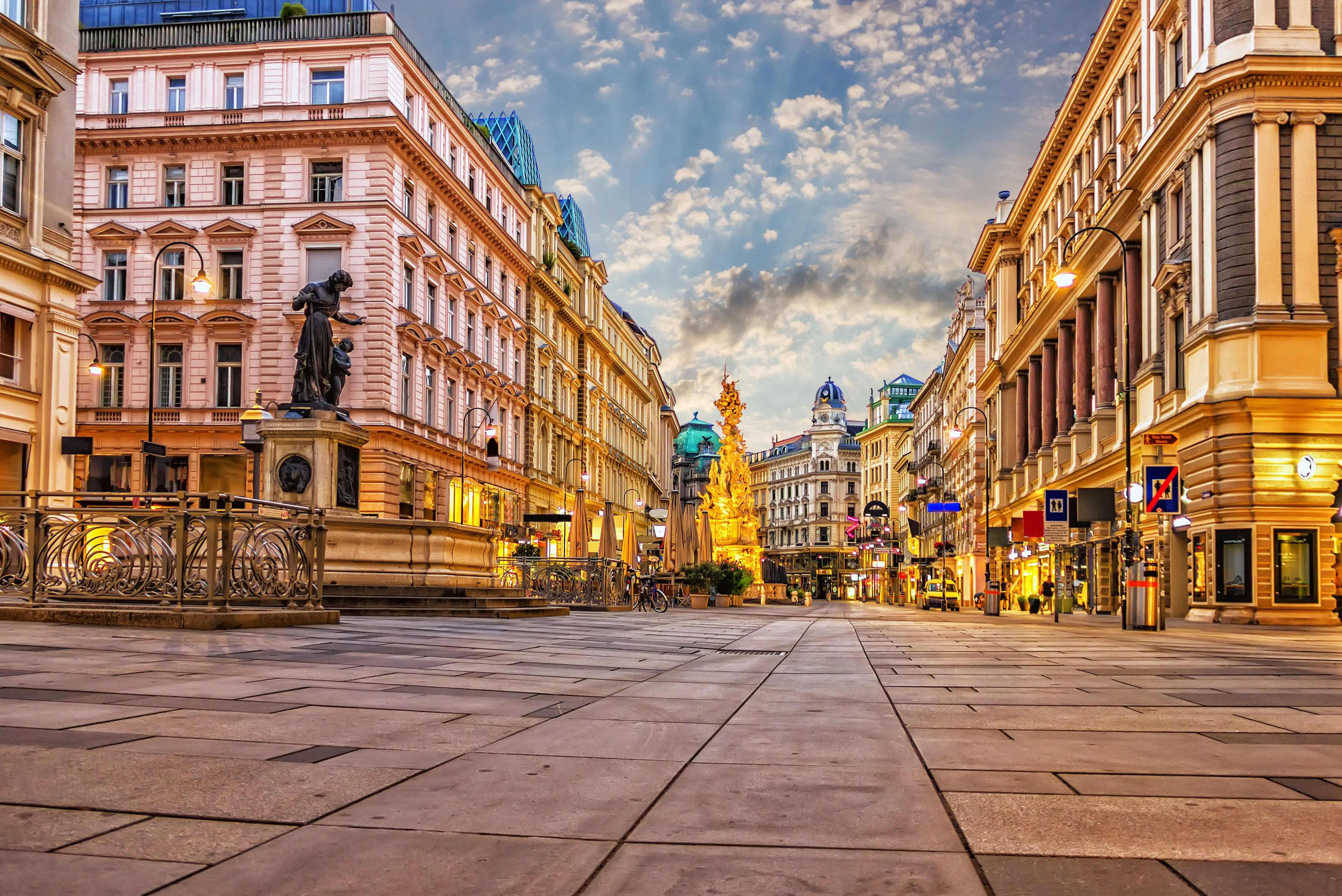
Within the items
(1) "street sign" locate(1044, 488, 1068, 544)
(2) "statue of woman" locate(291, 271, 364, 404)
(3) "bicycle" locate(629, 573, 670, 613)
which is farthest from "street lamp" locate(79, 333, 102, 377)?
(1) "street sign" locate(1044, 488, 1068, 544)

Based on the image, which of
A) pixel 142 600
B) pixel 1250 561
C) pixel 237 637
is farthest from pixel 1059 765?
pixel 1250 561

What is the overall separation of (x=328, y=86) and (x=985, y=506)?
49.7 metres

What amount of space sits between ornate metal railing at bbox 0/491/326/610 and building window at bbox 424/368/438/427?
35914mm

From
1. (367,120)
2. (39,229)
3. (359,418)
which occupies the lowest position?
(359,418)

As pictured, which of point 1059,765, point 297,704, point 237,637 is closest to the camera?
→ point 1059,765

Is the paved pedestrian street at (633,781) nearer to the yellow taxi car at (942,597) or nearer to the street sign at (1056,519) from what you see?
the street sign at (1056,519)

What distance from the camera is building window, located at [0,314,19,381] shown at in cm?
2938

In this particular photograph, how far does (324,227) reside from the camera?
46406 mm

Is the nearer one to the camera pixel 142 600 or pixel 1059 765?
pixel 1059 765

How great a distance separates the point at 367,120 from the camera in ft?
150

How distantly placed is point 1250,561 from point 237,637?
27806 mm

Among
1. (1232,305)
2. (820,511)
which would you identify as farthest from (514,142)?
(820,511)

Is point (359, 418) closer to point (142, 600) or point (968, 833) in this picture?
point (142, 600)

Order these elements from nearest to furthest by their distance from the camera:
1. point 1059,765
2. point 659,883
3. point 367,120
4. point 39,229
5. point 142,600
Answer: point 659,883
point 1059,765
point 142,600
point 39,229
point 367,120
